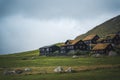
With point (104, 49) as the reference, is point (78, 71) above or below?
below

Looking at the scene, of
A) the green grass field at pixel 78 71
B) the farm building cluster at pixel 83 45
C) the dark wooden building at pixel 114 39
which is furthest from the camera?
the dark wooden building at pixel 114 39

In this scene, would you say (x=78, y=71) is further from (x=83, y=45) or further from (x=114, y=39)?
(x=114, y=39)

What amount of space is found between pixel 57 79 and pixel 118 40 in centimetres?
11111

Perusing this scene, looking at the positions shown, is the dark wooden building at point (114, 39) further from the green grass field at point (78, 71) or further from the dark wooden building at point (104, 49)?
the green grass field at point (78, 71)

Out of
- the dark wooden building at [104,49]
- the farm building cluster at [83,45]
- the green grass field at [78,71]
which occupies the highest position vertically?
the farm building cluster at [83,45]

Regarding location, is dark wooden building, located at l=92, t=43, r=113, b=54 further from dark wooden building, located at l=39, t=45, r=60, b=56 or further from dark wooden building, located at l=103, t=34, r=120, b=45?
dark wooden building, located at l=39, t=45, r=60, b=56

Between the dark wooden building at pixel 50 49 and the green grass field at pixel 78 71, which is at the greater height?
the dark wooden building at pixel 50 49

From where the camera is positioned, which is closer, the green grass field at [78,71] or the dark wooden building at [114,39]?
the green grass field at [78,71]

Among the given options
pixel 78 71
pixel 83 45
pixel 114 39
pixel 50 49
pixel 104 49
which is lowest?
pixel 78 71

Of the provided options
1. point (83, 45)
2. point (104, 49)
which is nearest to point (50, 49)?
point (83, 45)

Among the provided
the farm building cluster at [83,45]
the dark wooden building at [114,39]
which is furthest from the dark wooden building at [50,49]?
the dark wooden building at [114,39]

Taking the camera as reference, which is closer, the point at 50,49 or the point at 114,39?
the point at 114,39

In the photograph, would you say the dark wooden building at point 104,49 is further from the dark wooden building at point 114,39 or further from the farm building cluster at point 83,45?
the dark wooden building at point 114,39

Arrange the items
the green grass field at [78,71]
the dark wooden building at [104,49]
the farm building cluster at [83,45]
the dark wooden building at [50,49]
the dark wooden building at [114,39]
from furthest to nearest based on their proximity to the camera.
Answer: the dark wooden building at [50,49]
the dark wooden building at [114,39]
the farm building cluster at [83,45]
the dark wooden building at [104,49]
the green grass field at [78,71]
